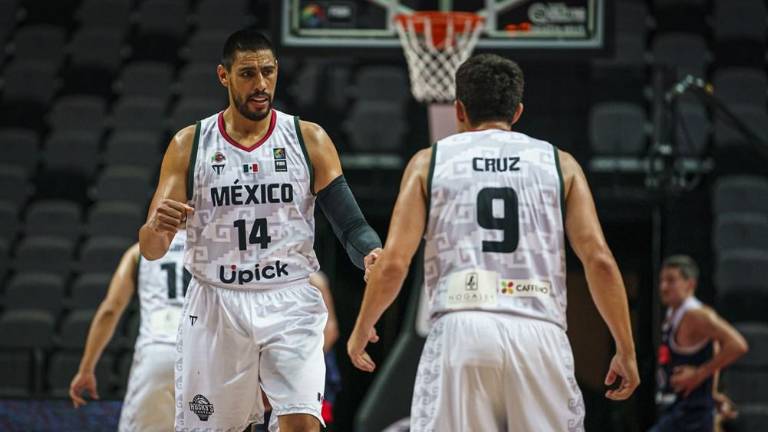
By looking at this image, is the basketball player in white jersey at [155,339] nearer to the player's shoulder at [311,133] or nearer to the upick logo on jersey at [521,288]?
the player's shoulder at [311,133]

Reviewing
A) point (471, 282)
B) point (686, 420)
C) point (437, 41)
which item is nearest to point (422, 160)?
point (471, 282)

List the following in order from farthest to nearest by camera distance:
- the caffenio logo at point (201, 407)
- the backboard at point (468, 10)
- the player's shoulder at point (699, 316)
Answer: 1. the player's shoulder at point (699, 316)
2. the backboard at point (468, 10)
3. the caffenio logo at point (201, 407)

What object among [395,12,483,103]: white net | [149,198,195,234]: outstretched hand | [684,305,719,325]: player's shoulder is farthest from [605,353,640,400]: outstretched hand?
[684,305,719,325]: player's shoulder

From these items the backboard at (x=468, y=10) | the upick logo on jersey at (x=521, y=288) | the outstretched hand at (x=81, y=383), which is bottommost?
the outstretched hand at (x=81, y=383)

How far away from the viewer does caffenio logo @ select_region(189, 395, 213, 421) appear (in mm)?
5227

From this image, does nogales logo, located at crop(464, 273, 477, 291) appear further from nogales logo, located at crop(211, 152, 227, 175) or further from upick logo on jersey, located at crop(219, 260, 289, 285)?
nogales logo, located at crop(211, 152, 227, 175)

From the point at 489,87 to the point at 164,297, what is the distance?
2855 mm

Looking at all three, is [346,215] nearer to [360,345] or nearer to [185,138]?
[360,345]

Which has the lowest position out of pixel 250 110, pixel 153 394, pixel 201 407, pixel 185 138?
pixel 153 394

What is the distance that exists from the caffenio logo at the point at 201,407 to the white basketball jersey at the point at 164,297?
1929 millimetres

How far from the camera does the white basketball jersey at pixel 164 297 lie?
7.17 meters

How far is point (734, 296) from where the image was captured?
1292 cm

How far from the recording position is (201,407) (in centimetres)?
524

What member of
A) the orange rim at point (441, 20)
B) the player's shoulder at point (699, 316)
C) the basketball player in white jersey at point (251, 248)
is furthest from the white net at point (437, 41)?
the basketball player in white jersey at point (251, 248)
